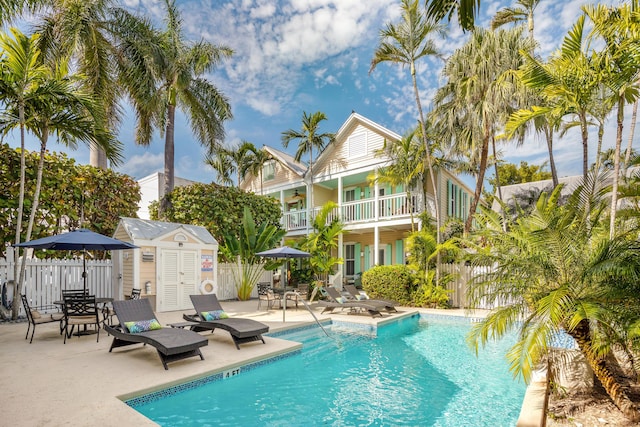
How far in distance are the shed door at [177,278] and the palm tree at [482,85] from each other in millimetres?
12179

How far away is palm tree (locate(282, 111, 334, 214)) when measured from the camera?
21.2 m

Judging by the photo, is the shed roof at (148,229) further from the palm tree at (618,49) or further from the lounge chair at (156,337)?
the palm tree at (618,49)

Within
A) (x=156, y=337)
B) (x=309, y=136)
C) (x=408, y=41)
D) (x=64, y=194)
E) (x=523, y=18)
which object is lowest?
(x=156, y=337)

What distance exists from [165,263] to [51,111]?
5.90 meters

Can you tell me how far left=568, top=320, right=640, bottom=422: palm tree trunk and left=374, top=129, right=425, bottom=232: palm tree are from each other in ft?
36.7

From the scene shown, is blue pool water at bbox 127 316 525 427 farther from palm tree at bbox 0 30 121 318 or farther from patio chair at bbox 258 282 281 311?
palm tree at bbox 0 30 121 318

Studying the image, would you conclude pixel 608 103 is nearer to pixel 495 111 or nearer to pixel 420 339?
pixel 420 339

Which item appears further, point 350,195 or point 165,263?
point 350,195

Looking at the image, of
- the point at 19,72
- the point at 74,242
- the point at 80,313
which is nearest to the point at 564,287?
the point at 80,313

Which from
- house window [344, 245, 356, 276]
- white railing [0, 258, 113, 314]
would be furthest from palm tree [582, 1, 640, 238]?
house window [344, 245, 356, 276]

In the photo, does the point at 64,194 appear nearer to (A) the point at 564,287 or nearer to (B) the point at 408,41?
(B) the point at 408,41

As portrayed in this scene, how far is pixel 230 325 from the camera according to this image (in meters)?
7.86

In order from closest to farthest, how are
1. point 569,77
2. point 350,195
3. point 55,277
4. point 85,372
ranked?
point 569,77 < point 85,372 < point 55,277 < point 350,195

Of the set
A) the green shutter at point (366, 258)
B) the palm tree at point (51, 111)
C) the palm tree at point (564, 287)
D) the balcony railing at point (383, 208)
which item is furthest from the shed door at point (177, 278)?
the green shutter at point (366, 258)
